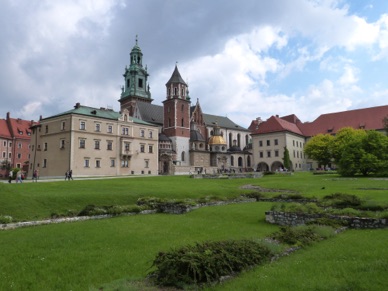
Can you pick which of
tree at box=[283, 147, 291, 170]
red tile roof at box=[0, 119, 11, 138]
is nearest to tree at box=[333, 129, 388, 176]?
tree at box=[283, 147, 291, 170]

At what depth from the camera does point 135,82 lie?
9744cm

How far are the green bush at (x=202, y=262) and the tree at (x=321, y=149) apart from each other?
7065 centimetres

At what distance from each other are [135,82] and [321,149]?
55555 millimetres

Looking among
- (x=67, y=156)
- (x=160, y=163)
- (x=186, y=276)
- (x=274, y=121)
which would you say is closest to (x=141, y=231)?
(x=186, y=276)

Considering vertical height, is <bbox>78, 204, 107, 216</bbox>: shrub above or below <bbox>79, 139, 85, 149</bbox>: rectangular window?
below

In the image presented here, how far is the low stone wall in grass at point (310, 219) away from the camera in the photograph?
1397 cm

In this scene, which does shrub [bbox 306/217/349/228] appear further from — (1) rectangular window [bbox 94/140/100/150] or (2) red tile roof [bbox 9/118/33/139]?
(2) red tile roof [bbox 9/118/33/139]

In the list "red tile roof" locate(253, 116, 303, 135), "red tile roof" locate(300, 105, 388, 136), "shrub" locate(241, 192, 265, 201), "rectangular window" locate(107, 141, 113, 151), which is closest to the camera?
"shrub" locate(241, 192, 265, 201)

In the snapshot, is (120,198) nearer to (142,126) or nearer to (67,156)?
(67,156)

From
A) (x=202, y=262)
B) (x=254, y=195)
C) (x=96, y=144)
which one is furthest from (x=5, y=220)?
(x=96, y=144)

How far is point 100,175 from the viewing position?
6066 cm

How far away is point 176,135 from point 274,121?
27043 mm

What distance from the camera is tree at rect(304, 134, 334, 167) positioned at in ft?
243

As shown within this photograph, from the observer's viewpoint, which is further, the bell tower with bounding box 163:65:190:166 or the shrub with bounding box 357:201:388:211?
the bell tower with bounding box 163:65:190:166
